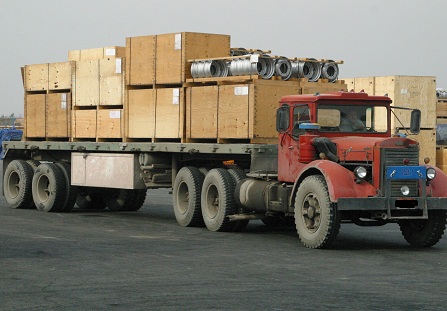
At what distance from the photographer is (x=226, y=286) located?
36.0ft

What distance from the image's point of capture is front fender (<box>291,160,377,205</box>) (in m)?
14.5

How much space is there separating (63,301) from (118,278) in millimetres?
1645

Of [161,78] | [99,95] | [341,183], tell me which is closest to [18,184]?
[99,95]

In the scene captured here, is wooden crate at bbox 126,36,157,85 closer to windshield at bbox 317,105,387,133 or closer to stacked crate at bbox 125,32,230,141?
stacked crate at bbox 125,32,230,141

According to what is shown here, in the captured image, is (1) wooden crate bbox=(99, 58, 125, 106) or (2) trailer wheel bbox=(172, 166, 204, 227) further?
(1) wooden crate bbox=(99, 58, 125, 106)

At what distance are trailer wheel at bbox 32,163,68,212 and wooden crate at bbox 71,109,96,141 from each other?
940mm

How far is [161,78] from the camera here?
64.2 feet

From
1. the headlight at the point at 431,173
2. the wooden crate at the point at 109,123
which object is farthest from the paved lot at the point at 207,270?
the wooden crate at the point at 109,123

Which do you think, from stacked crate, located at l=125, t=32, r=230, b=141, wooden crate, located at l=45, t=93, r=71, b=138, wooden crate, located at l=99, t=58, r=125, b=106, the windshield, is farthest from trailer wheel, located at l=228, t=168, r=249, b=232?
wooden crate, located at l=45, t=93, r=71, b=138

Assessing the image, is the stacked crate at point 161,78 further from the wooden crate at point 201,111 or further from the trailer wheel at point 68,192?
the trailer wheel at point 68,192

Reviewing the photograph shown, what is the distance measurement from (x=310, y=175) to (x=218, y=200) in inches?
108

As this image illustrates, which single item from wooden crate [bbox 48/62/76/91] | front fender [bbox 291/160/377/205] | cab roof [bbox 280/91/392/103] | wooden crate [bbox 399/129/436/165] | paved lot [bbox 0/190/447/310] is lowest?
paved lot [bbox 0/190/447/310]

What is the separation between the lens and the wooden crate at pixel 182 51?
19016 mm

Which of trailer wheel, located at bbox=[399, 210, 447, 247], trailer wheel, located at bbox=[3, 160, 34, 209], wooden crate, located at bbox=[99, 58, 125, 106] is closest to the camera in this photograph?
trailer wheel, located at bbox=[399, 210, 447, 247]
